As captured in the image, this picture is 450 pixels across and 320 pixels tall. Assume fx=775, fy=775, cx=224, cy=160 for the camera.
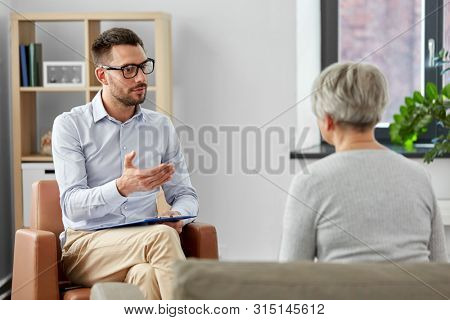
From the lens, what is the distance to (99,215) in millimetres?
2643

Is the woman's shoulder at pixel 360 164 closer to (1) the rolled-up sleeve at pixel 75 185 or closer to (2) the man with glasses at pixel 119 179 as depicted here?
(2) the man with glasses at pixel 119 179

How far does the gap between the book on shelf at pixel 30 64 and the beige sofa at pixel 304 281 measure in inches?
113

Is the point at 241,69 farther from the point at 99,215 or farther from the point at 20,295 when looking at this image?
the point at 20,295

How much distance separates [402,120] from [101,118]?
1.10 m

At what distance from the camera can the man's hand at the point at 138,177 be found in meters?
2.49

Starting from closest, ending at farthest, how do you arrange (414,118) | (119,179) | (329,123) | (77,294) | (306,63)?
(329,123), (414,118), (77,294), (119,179), (306,63)

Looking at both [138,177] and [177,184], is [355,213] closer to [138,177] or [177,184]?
[138,177]

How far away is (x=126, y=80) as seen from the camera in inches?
109

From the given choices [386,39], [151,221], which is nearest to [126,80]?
[151,221]

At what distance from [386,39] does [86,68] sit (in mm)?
1644

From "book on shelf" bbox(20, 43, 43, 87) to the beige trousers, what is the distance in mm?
1570

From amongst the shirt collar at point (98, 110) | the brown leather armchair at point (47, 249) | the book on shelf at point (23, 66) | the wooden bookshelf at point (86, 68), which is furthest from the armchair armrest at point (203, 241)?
the book on shelf at point (23, 66)

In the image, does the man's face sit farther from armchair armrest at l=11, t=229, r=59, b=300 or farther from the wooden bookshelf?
the wooden bookshelf
